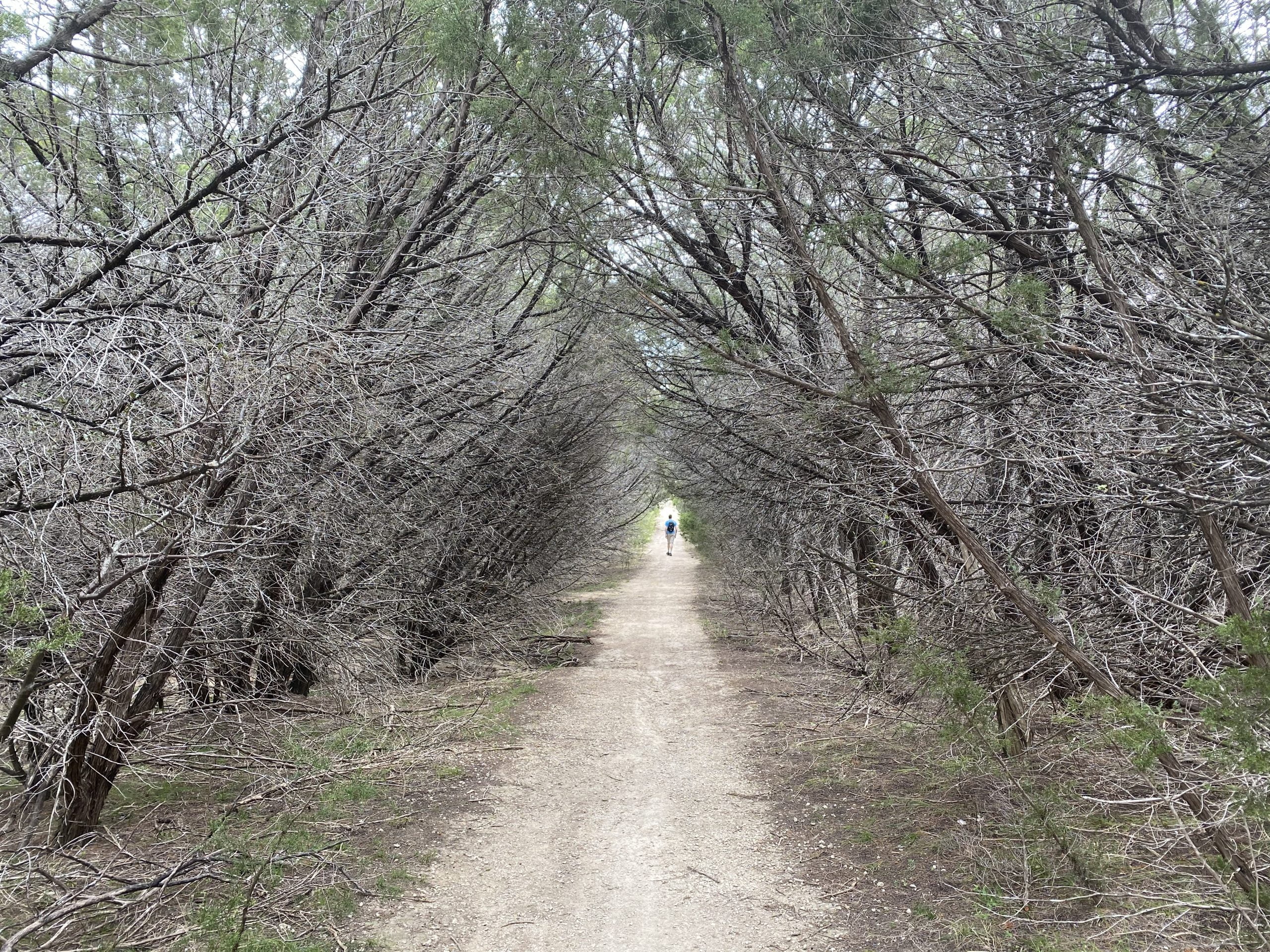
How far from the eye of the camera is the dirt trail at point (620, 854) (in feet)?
14.4

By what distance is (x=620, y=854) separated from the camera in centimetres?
545

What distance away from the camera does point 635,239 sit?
23.7ft

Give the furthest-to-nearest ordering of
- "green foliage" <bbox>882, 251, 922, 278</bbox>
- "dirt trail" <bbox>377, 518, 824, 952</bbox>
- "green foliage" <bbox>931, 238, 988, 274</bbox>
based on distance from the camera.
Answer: "green foliage" <bbox>931, 238, 988, 274</bbox>, "green foliage" <bbox>882, 251, 922, 278</bbox>, "dirt trail" <bbox>377, 518, 824, 952</bbox>

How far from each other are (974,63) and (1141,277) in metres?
1.82

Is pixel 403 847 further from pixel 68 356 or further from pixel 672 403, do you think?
pixel 672 403

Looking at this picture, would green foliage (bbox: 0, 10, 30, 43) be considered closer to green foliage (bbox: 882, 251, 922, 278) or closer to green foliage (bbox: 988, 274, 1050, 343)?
green foliage (bbox: 882, 251, 922, 278)

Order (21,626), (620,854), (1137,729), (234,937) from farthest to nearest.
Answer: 1. (620,854)
2. (21,626)
3. (234,937)
4. (1137,729)

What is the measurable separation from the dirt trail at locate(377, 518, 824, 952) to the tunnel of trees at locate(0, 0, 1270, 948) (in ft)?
4.95

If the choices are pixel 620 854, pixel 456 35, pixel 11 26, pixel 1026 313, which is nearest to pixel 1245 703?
pixel 1026 313

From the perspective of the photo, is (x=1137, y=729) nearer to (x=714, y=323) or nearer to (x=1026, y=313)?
(x=1026, y=313)

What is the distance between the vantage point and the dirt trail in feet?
14.4

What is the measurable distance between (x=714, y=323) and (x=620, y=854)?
4209 millimetres

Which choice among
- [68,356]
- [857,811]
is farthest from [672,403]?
[68,356]

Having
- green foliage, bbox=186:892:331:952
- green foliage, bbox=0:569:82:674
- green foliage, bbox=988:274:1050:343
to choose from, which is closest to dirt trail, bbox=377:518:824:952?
green foliage, bbox=186:892:331:952
